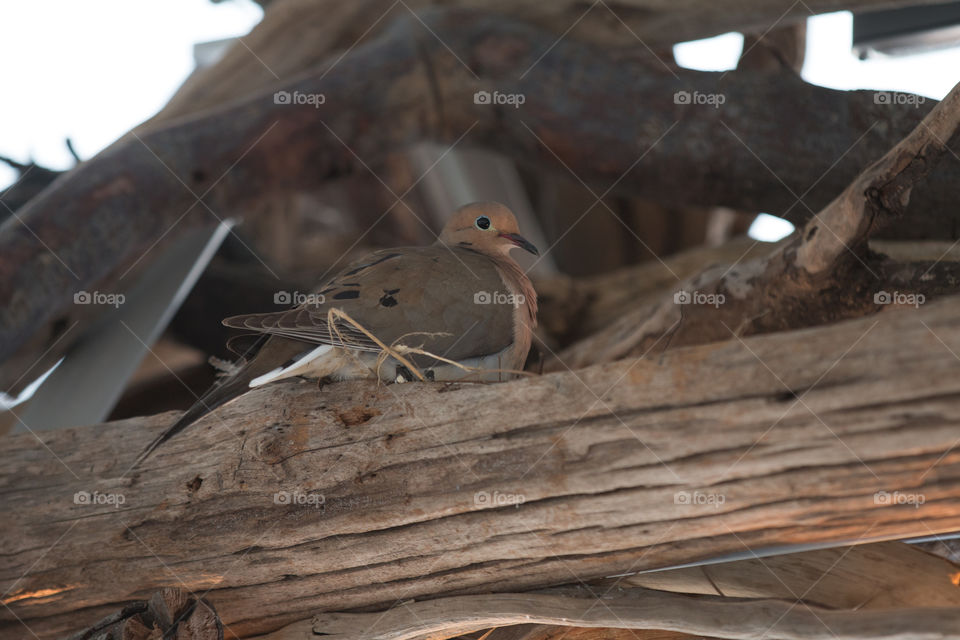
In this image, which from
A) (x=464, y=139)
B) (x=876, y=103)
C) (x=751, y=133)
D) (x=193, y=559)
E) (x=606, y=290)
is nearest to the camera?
(x=193, y=559)

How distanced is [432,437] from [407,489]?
0.47ft

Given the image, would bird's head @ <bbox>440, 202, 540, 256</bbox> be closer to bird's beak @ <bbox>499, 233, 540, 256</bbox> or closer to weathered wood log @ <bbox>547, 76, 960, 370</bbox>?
bird's beak @ <bbox>499, 233, 540, 256</bbox>

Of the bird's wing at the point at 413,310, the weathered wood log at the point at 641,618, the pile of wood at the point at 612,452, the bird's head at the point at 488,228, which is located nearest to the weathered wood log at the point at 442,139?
the pile of wood at the point at 612,452

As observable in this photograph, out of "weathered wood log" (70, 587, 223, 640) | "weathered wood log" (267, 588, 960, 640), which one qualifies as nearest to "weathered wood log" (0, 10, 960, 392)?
"weathered wood log" (70, 587, 223, 640)

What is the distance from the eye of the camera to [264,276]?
4.89 meters

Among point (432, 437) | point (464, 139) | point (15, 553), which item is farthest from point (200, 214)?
point (432, 437)

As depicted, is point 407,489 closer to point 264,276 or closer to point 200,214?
point 200,214

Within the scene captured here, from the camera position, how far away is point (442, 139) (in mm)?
4281

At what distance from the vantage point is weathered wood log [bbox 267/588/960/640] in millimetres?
1652

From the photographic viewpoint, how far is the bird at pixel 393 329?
7.09 feet

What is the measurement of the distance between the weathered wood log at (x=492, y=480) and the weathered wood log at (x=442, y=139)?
1206 mm

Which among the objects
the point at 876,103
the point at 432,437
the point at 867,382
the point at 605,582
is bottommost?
the point at 605,582

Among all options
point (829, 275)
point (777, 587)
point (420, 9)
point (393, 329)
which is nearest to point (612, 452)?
point (777, 587)

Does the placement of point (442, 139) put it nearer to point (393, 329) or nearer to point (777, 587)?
point (393, 329)
